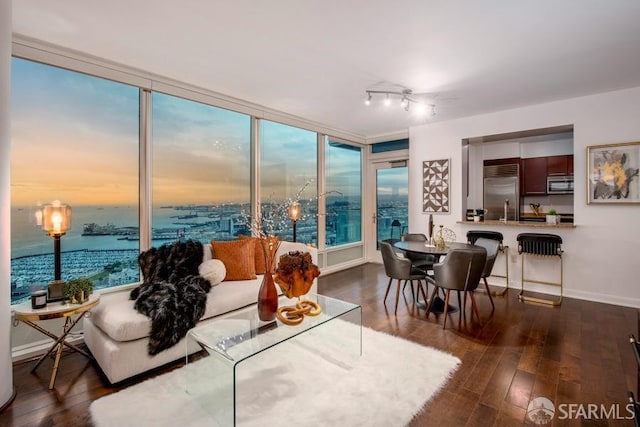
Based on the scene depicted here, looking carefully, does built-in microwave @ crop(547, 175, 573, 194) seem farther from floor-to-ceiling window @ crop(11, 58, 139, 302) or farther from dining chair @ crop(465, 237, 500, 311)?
floor-to-ceiling window @ crop(11, 58, 139, 302)

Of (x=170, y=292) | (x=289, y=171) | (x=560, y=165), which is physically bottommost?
(x=170, y=292)

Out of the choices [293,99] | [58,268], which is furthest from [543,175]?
[58,268]

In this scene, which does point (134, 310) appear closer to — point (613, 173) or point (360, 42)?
point (360, 42)

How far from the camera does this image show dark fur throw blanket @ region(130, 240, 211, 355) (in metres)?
2.40

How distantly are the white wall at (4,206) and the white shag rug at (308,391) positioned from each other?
0.66 meters

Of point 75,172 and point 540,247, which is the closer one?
point 75,172

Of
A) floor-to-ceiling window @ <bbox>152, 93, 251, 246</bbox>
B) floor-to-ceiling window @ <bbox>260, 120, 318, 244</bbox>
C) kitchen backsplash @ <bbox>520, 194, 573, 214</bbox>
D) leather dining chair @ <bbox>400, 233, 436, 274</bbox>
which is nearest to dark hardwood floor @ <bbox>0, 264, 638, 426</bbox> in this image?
leather dining chair @ <bbox>400, 233, 436, 274</bbox>

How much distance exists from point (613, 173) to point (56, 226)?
628 cm

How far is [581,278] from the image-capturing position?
423cm

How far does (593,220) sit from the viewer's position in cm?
412

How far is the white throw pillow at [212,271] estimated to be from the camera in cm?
315

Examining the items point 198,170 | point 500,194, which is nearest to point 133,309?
point 198,170

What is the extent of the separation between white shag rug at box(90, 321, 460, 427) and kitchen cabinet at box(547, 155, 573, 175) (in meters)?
4.91

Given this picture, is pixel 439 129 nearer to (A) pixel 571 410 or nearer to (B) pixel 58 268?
(A) pixel 571 410
